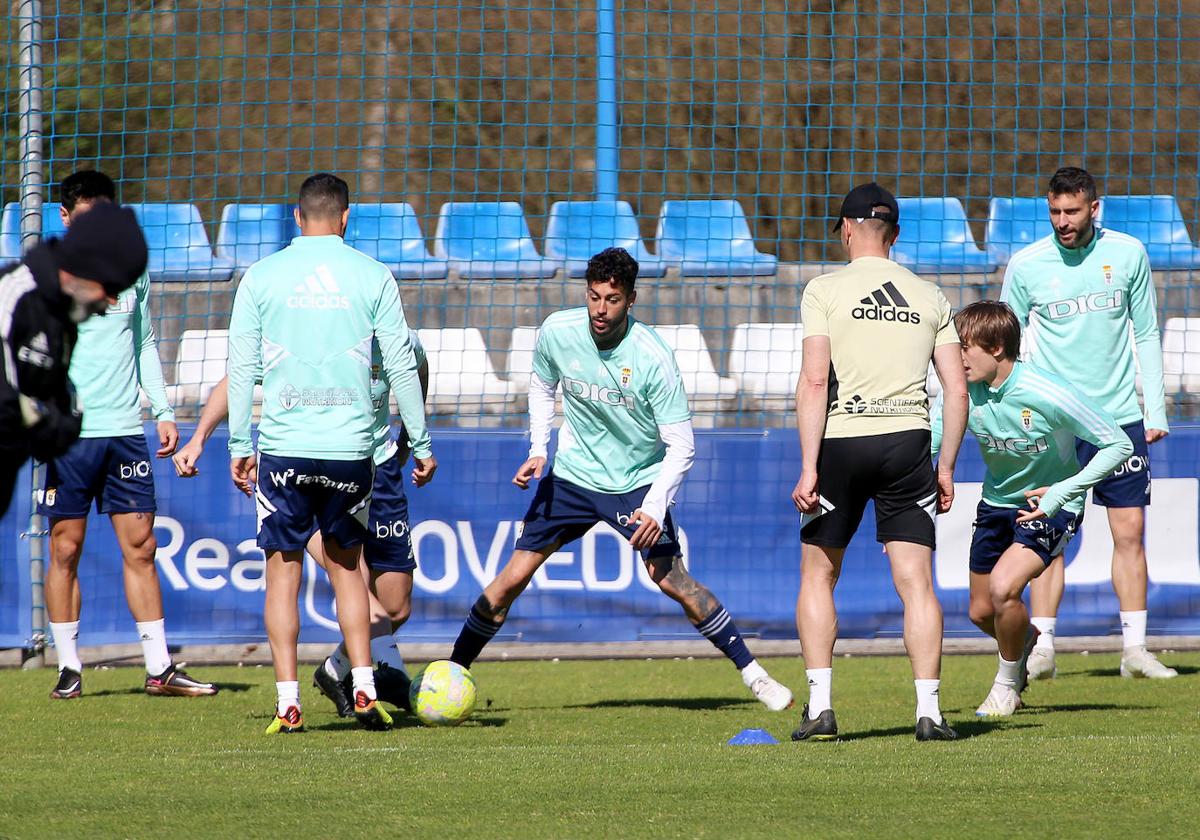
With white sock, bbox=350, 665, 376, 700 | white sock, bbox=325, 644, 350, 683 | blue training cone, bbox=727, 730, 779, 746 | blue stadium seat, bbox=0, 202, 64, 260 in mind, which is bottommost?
blue training cone, bbox=727, 730, 779, 746

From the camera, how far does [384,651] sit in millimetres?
7297

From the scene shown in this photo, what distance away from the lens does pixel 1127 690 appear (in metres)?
7.76

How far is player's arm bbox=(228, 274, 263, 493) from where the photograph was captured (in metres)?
6.32

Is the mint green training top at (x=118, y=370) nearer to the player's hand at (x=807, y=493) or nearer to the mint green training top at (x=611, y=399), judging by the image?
the mint green training top at (x=611, y=399)

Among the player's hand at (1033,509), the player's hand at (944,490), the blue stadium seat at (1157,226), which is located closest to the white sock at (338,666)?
the player's hand at (944,490)

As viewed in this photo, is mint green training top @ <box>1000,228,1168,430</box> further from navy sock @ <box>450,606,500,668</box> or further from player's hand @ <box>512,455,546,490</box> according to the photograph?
navy sock @ <box>450,606,500,668</box>

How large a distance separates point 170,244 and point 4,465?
673cm

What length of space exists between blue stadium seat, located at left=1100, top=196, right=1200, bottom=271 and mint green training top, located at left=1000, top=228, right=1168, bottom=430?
2.59 m

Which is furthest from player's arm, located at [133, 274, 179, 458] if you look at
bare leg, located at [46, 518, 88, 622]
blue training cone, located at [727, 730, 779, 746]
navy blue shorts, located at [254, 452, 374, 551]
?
blue training cone, located at [727, 730, 779, 746]

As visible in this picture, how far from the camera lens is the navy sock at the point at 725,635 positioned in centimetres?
733

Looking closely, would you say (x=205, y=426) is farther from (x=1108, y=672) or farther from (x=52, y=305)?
(x=1108, y=672)

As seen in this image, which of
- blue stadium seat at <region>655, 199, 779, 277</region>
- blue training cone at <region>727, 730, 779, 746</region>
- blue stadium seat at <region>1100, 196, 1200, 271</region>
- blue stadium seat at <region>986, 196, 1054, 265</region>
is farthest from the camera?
blue stadium seat at <region>986, 196, 1054, 265</region>

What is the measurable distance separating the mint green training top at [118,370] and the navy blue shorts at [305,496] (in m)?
1.64

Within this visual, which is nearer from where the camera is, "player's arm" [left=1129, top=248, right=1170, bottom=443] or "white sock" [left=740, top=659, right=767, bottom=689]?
"white sock" [left=740, top=659, right=767, bottom=689]
